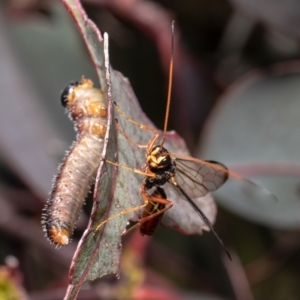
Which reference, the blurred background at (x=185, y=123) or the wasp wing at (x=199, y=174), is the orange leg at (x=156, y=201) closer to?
the wasp wing at (x=199, y=174)

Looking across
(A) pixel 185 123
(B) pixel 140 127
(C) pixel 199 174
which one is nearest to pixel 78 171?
(B) pixel 140 127

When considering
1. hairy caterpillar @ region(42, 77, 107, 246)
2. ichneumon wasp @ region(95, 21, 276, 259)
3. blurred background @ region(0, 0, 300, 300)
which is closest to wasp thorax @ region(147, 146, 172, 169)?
ichneumon wasp @ region(95, 21, 276, 259)

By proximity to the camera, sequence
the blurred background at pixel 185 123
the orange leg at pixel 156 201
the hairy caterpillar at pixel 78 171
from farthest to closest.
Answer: the blurred background at pixel 185 123, the orange leg at pixel 156 201, the hairy caterpillar at pixel 78 171

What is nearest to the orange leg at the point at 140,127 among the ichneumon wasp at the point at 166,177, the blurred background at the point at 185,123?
the ichneumon wasp at the point at 166,177

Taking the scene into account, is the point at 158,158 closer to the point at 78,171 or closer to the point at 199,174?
the point at 199,174

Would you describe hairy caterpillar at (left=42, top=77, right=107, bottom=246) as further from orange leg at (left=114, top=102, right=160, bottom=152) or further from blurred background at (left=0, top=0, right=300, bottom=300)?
blurred background at (left=0, top=0, right=300, bottom=300)

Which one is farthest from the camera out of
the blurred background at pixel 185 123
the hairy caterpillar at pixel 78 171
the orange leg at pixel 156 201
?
the blurred background at pixel 185 123

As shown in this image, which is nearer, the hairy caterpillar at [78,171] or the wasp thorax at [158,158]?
the hairy caterpillar at [78,171]
